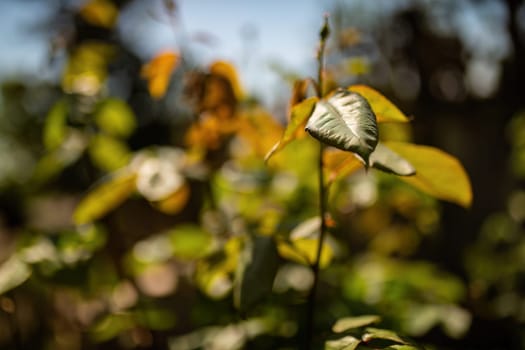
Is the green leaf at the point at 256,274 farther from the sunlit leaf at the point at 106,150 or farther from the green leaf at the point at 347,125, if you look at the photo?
the sunlit leaf at the point at 106,150

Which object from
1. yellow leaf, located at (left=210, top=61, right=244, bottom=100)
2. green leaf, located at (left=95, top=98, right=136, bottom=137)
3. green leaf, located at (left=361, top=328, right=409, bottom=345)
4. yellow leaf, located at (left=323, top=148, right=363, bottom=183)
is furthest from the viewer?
green leaf, located at (left=95, top=98, right=136, bottom=137)

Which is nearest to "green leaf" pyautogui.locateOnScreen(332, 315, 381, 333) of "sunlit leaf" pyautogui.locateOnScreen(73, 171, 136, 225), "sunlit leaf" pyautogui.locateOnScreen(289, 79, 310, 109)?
"sunlit leaf" pyautogui.locateOnScreen(289, 79, 310, 109)

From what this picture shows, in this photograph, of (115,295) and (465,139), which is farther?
(465,139)

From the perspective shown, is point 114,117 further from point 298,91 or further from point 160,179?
point 298,91

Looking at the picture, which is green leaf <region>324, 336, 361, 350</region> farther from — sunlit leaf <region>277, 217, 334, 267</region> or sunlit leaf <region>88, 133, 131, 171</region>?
sunlit leaf <region>88, 133, 131, 171</region>

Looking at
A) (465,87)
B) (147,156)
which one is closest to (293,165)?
(147,156)

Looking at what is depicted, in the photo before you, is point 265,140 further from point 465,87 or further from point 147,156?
point 465,87

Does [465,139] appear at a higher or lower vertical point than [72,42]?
lower

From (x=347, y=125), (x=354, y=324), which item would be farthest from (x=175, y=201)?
(x=347, y=125)
